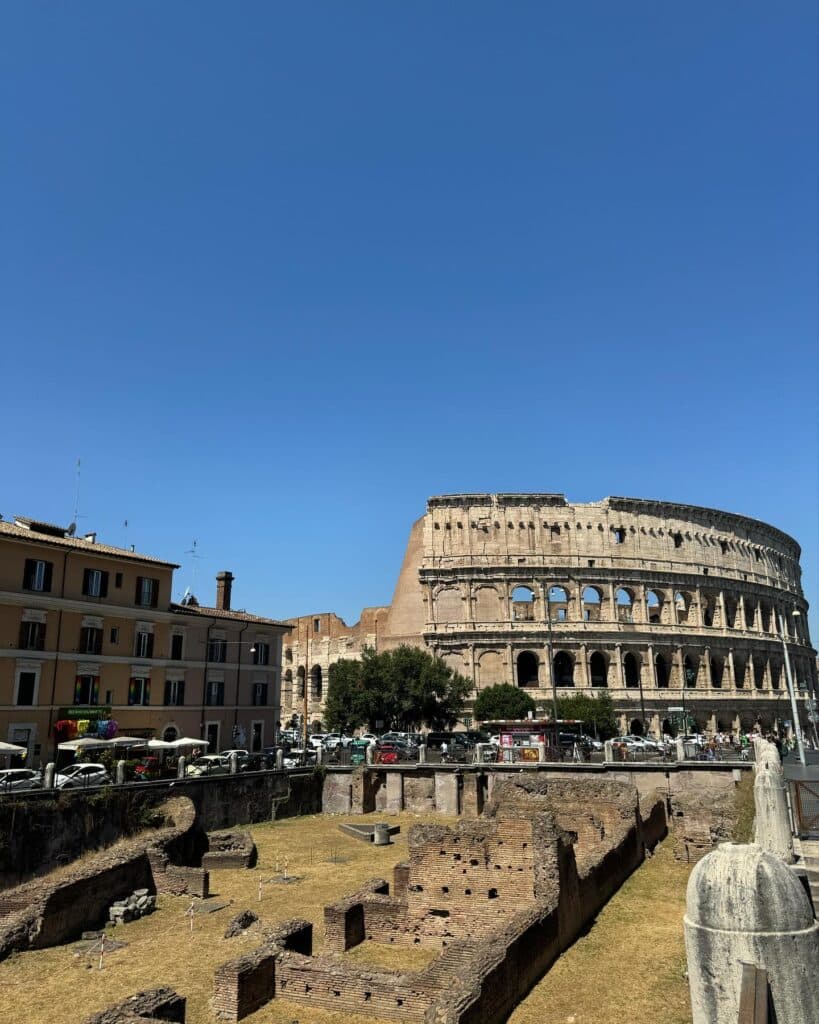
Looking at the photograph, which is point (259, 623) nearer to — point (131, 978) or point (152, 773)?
point (152, 773)

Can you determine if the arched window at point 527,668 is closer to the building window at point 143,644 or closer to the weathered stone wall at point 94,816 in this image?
the building window at point 143,644

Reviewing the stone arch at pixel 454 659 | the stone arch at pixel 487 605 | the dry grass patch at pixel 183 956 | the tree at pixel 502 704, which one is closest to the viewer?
the dry grass patch at pixel 183 956

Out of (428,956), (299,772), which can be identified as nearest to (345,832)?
(299,772)

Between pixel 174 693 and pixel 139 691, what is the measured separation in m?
2.23

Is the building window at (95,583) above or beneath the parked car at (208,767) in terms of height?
above

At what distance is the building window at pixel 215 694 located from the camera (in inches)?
1613

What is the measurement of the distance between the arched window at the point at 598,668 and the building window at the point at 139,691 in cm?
4284

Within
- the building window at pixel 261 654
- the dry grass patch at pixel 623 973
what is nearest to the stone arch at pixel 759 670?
the building window at pixel 261 654

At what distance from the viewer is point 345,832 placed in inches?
1200

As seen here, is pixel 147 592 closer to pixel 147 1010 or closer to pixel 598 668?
pixel 147 1010

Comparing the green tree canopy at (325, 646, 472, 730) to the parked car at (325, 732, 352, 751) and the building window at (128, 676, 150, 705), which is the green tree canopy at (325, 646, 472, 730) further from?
the building window at (128, 676, 150, 705)

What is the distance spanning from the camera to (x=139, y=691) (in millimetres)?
37344

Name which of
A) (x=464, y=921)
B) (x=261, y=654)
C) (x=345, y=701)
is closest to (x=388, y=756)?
(x=261, y=654)

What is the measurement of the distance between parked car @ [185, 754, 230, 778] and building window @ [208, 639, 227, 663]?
809 cm
